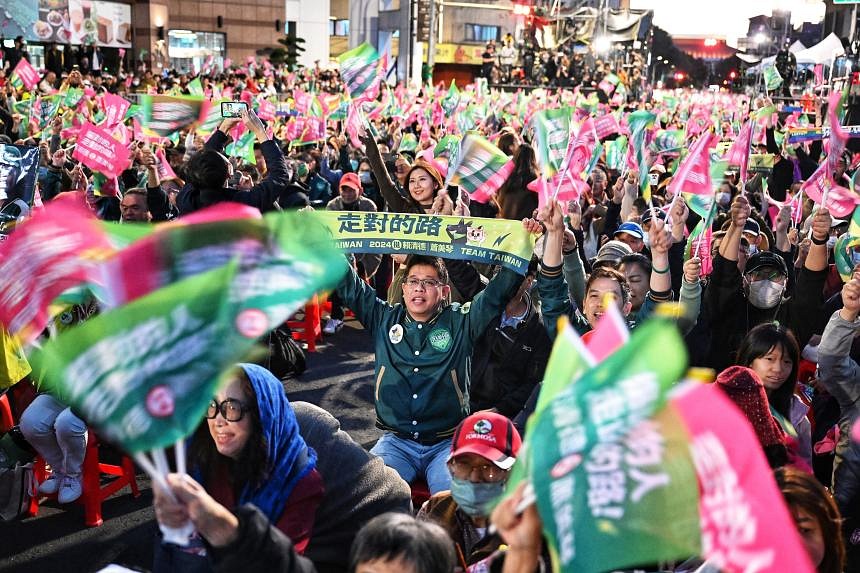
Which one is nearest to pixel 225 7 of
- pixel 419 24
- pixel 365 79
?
pixel 419 24

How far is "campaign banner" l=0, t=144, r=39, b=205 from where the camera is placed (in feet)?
17.3

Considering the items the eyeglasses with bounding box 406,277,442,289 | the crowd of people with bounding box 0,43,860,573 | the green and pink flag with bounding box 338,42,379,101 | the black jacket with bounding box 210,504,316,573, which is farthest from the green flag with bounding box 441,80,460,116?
the black jacket with bounding box 210,504,316,573

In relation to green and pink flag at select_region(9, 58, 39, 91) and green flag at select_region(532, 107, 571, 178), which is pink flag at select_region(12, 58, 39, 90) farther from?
green flag at select_region(532, 107, 571, 178)

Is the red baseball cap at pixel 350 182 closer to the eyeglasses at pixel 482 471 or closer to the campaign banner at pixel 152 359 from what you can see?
the eyeglasses at pixel 482 471

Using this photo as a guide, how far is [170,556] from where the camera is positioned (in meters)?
2.60

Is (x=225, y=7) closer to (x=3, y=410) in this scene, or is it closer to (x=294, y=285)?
(x=3, y=410)

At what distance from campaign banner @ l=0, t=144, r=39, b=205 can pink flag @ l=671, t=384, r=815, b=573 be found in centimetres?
476

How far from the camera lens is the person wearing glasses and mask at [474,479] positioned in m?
2.83

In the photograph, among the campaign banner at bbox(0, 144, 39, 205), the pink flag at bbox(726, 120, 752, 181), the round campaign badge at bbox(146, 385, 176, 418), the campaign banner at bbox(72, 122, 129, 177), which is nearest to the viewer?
the round campaign badge at bbox(146, 385, 176, 418)

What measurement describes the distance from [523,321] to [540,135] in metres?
1.56

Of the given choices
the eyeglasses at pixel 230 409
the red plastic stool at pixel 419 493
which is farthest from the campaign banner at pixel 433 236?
the eyeglasses at pixel 230 409

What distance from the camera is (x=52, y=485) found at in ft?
16.0

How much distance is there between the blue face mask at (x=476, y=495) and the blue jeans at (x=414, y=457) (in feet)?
3.09

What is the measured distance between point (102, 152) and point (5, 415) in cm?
318
